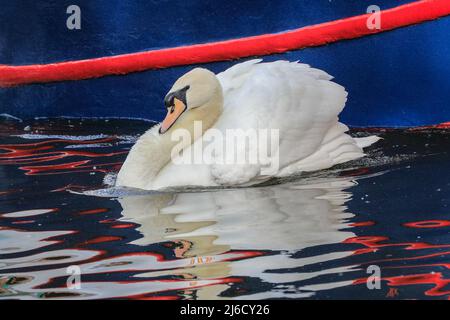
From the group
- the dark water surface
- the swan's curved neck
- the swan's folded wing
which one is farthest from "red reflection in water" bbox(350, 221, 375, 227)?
the swan's curved neck

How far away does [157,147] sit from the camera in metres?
6.35

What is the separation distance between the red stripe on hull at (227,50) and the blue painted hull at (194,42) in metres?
0.05

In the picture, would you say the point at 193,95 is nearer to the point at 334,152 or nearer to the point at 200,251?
the point at 334,152

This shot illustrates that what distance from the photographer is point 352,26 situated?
24.5 feet

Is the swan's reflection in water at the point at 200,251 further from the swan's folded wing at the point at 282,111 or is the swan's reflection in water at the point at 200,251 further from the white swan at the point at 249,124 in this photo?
the swan's folded wing at the point at 282,111

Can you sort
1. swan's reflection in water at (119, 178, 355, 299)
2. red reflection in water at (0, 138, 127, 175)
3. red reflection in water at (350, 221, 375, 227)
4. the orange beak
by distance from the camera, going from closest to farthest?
swan's reflection in water at (119, 178, 355, 299)
red reflection in water at (350, 221, 375, 227)
the orange beak
red reflection in water at (0, 138, 127, 175)

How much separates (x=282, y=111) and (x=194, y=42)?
65.1 inches

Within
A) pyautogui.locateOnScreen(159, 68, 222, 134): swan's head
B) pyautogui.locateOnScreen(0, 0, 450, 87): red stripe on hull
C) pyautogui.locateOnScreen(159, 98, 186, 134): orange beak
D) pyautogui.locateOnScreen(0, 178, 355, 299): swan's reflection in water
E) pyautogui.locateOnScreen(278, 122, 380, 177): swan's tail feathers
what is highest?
pyautogui.locateOnScreen(0, 0, 450, 87): red stripe on hull

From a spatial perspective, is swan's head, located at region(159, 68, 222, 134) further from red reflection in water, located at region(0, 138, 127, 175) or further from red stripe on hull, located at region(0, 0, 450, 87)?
red stripe on hull, located at region(0, 0, 450, 87)

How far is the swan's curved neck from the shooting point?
629cm

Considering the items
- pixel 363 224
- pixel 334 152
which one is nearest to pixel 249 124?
pixel 334 152

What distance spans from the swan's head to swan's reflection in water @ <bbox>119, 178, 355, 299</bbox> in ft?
2.04

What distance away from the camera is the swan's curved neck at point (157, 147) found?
629cm

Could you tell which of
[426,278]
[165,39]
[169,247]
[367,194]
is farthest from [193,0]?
[426,278]
